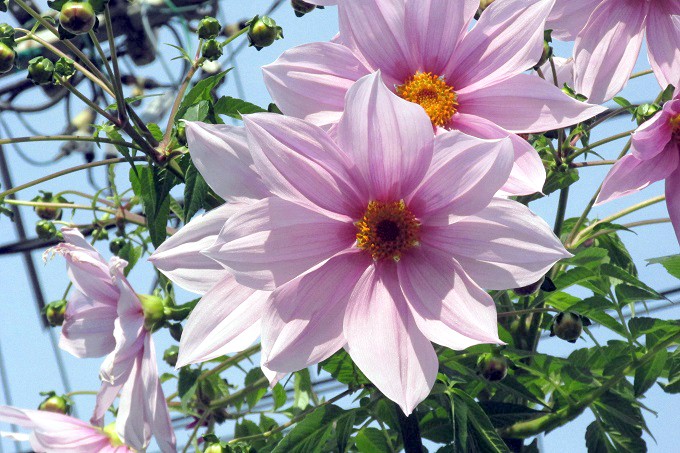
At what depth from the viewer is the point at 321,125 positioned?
2.30 ft

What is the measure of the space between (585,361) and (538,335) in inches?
2.2

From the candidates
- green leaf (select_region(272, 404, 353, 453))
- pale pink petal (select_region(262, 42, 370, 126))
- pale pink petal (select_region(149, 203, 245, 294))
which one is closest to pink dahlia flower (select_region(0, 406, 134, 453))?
green leaf (select_region(272, 404, 353, 453))

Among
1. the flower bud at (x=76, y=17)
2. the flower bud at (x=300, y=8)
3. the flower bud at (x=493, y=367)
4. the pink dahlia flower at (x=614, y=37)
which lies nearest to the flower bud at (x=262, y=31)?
the flower bud at (x=300, y=8)

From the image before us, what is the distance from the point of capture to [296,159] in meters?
0.64

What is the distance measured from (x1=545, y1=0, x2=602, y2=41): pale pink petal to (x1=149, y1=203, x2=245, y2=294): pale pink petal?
1.09 feet

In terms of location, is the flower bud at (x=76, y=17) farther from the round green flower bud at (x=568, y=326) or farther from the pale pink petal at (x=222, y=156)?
the round green flower bud at (x=568, y=326)

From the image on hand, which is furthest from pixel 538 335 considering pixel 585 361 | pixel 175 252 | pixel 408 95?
pixel 175 252

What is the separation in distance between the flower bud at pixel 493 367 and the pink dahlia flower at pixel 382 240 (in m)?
0.17

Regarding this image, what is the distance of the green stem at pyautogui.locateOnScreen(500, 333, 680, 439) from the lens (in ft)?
2.71

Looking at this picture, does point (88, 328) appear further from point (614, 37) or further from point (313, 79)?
point (614, 37)

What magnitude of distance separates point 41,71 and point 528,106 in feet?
1.45

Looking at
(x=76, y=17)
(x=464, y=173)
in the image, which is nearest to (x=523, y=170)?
(x=464, y=173)

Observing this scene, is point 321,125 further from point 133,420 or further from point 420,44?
point 133,420

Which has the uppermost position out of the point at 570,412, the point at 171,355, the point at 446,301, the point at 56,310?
the point at 56,310
